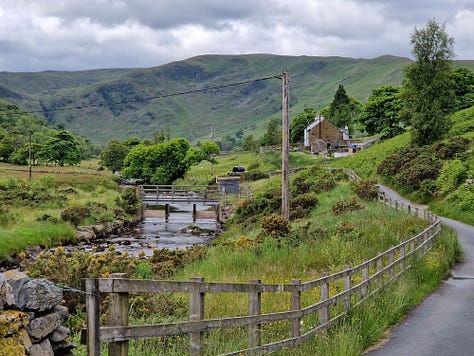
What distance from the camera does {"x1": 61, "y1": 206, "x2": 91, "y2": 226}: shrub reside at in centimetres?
4438

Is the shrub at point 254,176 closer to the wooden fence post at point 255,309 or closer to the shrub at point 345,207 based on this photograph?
the shrub at point 345,207

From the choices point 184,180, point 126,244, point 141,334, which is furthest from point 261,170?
point 141,334

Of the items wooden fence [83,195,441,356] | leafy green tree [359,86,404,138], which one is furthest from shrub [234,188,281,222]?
leafy green tree [359,86,404,138]

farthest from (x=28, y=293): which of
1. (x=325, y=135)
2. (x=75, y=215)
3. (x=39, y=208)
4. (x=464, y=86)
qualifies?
(x=325, y=135)

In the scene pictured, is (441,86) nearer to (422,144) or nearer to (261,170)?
(422,144)

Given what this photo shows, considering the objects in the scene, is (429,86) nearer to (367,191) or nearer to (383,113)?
(367,191)

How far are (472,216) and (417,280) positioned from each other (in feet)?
62.3

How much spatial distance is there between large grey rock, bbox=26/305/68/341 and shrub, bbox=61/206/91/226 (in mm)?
40553

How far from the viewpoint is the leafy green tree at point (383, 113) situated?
297 ft

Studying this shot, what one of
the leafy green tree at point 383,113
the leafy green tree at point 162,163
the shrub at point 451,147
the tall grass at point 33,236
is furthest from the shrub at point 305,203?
the leafy green tree at point 162,163

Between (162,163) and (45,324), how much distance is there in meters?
101

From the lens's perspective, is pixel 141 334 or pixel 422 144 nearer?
pixel 141 334

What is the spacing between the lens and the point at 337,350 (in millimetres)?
8977

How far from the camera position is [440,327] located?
40.4 feet
